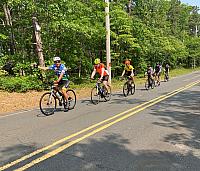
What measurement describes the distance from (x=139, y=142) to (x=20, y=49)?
17271 mm

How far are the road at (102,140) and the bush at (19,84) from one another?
19.3 feet

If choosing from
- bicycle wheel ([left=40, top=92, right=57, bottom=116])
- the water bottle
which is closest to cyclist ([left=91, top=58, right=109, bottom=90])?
the water bottle

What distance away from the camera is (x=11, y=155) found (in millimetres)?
5879

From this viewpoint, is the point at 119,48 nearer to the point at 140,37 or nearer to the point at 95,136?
the point at 140,37

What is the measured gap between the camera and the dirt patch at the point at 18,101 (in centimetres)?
1237

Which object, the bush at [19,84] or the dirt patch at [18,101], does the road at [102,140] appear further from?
the bush at [19,84]

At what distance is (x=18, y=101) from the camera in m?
14.1

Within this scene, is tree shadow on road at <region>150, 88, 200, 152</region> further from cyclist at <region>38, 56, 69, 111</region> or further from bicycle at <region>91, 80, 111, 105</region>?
cyclist at <region>38, 56, 69, 111</region>

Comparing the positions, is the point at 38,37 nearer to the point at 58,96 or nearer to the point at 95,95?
the point at 95,95

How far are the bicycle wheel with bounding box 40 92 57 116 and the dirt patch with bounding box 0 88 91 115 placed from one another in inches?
74.4

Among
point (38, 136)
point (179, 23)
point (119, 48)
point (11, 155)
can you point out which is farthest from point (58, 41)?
point (179, 23)

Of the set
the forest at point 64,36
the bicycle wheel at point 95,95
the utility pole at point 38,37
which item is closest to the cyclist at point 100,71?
the bicycle wheel at point 95,95

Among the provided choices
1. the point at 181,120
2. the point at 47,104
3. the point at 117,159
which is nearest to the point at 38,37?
the point at 47,104

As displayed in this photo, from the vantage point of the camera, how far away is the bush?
1661 cm
